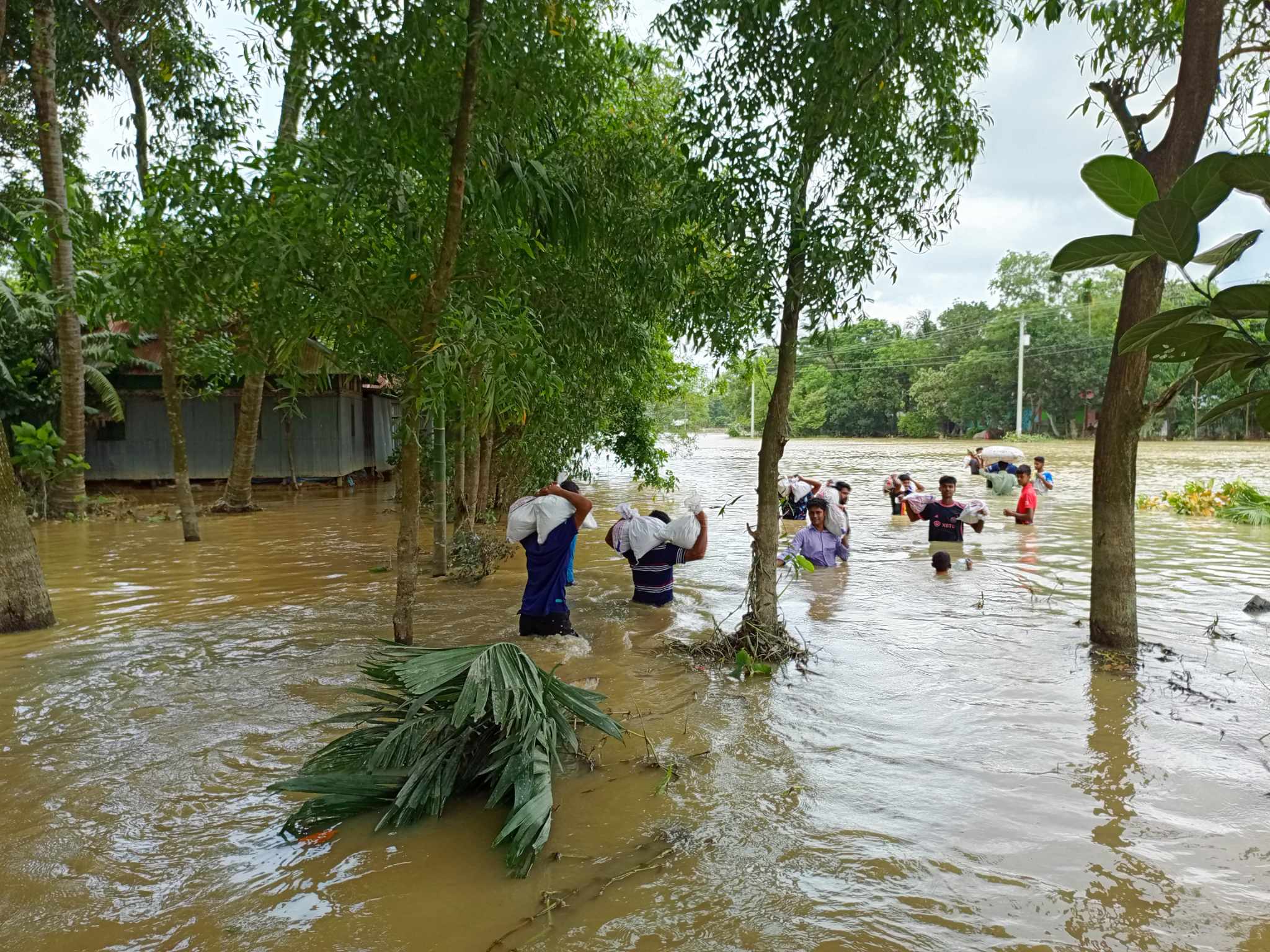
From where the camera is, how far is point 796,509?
14.4 meters

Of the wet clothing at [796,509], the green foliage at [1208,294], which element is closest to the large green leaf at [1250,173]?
the green foliage at [1208,294]

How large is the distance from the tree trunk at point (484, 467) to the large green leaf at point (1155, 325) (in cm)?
921

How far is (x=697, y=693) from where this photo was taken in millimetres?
5492

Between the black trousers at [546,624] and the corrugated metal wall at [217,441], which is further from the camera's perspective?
the corrugated metal wall at [217,441]

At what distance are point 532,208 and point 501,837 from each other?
408 centimetres

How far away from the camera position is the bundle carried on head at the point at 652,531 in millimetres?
7246

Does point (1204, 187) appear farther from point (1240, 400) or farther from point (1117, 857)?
point (1117, 857)

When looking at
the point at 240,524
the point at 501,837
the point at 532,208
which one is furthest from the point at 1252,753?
the point at 240,524

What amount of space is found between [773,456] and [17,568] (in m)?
6.22

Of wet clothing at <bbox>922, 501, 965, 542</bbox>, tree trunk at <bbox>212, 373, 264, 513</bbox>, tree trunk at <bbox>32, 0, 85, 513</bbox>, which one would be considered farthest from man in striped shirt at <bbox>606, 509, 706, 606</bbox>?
tree trunk at <bbox>212, 373, 264, 513</bbox>

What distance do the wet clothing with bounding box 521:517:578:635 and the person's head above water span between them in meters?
4.87

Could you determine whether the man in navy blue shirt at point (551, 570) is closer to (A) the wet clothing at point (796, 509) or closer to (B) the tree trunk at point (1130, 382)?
(B) the tree trunk at point (1130, 382)

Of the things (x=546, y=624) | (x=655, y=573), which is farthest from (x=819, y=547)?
(x=546, y=624)

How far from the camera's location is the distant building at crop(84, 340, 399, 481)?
16.8m
